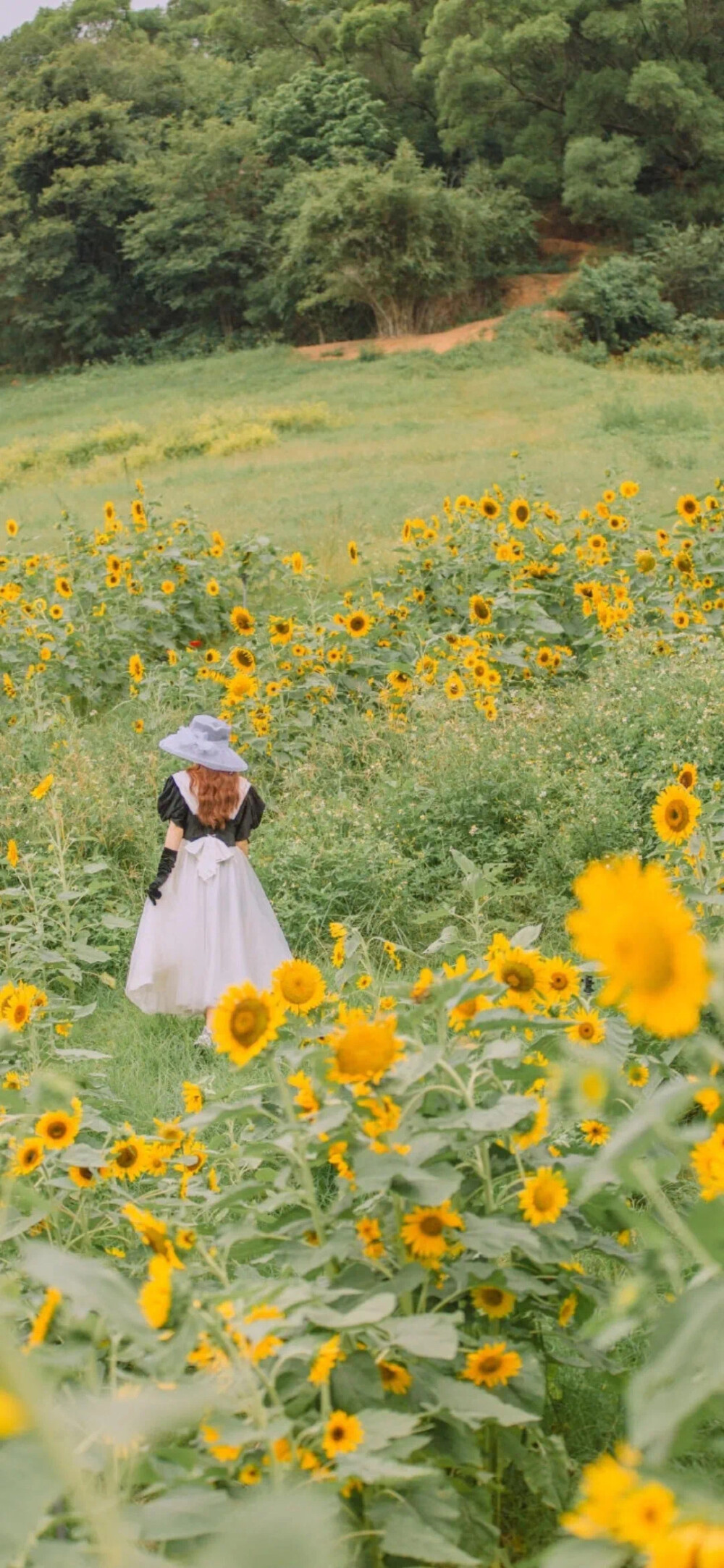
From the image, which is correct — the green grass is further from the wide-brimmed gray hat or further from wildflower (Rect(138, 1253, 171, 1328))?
wildflower (Rect(138, 1253, 171, 1328))

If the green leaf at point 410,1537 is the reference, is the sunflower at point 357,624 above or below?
below

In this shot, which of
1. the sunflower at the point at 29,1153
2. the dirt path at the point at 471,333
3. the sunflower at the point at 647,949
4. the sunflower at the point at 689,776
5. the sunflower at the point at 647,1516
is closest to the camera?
the sunflower at the point at 647,1516

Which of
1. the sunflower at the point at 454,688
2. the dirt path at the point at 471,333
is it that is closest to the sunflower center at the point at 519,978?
the sunflower at the point at 454,688

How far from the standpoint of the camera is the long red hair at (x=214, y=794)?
438 centimetres

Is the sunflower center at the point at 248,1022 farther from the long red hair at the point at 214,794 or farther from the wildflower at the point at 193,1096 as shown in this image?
the long red hair at the point at 214,794

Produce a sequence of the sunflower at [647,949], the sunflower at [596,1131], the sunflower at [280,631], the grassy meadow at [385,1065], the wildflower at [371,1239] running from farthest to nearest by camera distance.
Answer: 1. the sunflower at [280,631]
2. the sunflower at [596,1131]
3. the wildflower at [371,1239]
4. the grassy meadow at [385,1065]
5. the sunflower at [647,949]

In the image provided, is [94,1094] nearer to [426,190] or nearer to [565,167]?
[426,190]

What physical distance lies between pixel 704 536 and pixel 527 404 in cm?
1246

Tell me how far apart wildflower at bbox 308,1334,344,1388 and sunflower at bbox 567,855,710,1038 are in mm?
504

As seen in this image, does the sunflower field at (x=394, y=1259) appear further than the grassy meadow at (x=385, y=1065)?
No

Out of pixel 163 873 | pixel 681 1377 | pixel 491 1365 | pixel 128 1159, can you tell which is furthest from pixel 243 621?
pixel 681 1377

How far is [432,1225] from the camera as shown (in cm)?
145

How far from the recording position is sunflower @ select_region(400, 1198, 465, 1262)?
1.44m

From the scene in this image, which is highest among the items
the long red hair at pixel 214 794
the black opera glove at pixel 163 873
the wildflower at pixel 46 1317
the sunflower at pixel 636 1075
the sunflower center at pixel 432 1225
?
the wildflower at pixel 46 1317
